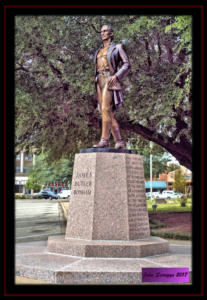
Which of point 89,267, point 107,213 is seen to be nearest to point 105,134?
point 107,213

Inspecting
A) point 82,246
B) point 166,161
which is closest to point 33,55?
point 82,246

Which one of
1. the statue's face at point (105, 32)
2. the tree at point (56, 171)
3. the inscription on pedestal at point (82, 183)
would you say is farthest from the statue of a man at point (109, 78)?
the tree at point (56, 171)

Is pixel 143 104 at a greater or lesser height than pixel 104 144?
greater

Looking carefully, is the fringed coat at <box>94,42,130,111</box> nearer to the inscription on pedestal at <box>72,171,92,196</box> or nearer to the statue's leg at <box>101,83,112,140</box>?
the statue's leg at <box>101,83,112,140</box>

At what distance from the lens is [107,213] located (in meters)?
7.18

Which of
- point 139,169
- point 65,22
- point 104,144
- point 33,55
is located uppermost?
point 65,22

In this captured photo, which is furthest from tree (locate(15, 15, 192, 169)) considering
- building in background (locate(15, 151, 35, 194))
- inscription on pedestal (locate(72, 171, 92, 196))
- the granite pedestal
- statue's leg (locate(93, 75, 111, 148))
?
building in background (locate(15, 151, 35, 194))

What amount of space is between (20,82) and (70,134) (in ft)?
10.9

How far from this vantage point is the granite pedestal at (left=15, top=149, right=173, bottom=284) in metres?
6.70

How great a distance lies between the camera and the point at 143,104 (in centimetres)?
1308

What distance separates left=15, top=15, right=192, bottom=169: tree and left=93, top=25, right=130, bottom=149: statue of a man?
14.0ft

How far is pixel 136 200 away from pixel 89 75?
6.38 m

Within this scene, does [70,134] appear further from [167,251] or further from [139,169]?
[167,251]

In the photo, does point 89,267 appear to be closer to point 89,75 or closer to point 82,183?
point 82,183
